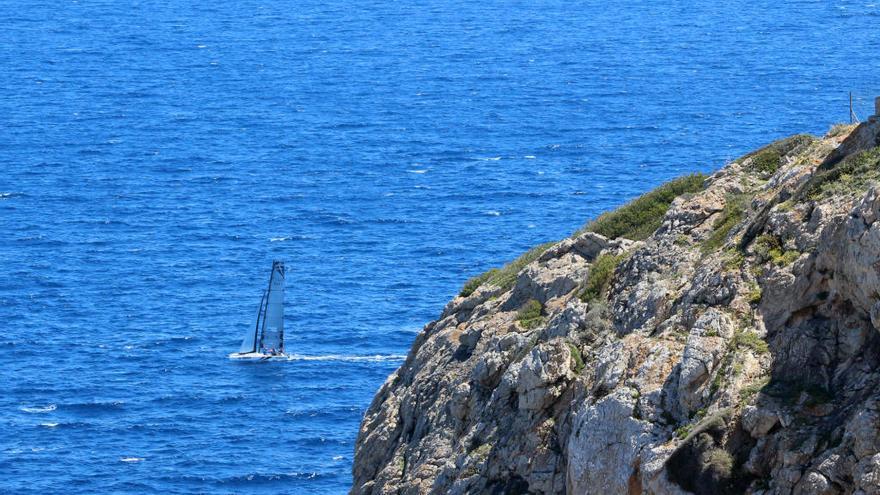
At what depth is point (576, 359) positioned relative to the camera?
115 feet

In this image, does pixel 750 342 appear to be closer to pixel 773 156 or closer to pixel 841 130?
pixel 841 130

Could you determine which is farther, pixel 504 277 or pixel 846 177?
pixel 504 277

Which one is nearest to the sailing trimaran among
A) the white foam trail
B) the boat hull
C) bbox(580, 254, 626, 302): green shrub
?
the boat hull

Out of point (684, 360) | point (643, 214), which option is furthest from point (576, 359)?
point (643, 214)

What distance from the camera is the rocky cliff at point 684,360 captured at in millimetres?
26594

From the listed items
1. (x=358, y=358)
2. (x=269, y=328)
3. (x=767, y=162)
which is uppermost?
(x=767, y=162)

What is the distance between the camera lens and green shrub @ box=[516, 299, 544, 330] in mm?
40656

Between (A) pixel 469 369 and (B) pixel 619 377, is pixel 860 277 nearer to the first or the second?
(B) pixel 619 377

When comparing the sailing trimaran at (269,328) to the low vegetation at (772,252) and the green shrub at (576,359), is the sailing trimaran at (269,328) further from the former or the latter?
the low vegetation at (772,252)

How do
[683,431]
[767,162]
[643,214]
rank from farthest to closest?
[643,214] < [767,162] < [683,431]

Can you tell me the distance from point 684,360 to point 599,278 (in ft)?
32.4

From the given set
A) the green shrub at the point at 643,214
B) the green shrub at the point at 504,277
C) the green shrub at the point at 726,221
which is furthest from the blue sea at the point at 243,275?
the green shrub at the point at 726,221

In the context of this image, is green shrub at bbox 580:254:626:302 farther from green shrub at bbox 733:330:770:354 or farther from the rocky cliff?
green shrub at bbox 733:330:770:354

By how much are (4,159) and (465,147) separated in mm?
59357
